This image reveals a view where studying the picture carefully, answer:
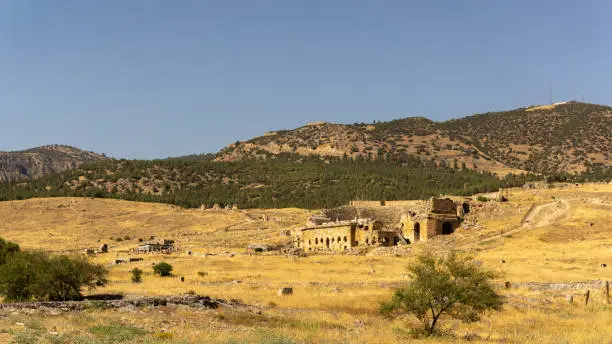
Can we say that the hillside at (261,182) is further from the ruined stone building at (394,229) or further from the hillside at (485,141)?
the ruined stone building at (394,229)

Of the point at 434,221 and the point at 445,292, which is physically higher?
the point at 434,221

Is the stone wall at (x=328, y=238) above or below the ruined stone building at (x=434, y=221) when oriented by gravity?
below

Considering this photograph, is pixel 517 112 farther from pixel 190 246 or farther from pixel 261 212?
pixel 190 246

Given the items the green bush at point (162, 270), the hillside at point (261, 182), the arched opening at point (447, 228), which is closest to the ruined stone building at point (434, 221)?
the arched opening at point (447, 228)

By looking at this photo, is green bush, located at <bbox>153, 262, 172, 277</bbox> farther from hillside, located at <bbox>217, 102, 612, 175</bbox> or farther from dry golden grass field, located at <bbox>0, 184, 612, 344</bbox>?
hillside, located at <bbox>217, 102, 612, 175</bbox>

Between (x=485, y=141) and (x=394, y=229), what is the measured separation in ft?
392

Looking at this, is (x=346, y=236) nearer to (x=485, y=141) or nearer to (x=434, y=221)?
(x=434, y=221)

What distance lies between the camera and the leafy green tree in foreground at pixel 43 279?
30.3 metres

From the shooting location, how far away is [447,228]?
200ft

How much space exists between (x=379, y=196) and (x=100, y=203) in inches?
2036

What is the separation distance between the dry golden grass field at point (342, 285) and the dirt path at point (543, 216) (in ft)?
0.62

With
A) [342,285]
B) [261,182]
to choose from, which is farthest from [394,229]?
[261,182]

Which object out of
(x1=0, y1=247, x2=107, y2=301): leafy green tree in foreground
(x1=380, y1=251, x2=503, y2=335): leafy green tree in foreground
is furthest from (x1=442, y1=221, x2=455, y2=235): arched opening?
(x1=0, y1=247, x2=107, y2=301): leafy green tree in foreground

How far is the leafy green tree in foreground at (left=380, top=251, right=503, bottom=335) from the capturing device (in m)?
23.5
